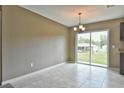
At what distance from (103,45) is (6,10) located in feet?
16.0

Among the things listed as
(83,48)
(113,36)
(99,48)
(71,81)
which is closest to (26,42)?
(71,81)

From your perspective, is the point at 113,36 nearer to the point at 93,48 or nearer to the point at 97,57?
the point at 93,48

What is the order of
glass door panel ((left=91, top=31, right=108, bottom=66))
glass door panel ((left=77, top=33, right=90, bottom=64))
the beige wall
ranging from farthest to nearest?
glass door panel ((left=77, top=33, right=90, bottom=64)) < glass door panel ((left=91, top=31, right=108, bottom=66)) < the beige wall

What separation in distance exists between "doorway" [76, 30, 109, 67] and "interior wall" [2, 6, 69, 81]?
1.82 metres

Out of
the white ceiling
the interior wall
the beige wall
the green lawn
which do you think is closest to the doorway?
the green lawn

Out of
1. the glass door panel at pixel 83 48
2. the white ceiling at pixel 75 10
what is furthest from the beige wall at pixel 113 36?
the glass door panel at pixel 83 48

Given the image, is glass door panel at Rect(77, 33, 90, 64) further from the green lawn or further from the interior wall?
the interior wall

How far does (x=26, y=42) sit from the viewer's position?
153 inches

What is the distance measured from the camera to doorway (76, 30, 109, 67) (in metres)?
5.61

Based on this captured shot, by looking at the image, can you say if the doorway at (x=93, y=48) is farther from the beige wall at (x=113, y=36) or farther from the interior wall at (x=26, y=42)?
the interior wall at (x=26, y=42)

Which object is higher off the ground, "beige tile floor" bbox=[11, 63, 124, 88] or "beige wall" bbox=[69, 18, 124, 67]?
"beige wall" bbox=[69, 18, 124, 67]

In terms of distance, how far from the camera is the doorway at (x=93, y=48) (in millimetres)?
5613

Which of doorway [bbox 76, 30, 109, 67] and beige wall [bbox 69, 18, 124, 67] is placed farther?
doorway [bbox 76, 30, 109, 67]

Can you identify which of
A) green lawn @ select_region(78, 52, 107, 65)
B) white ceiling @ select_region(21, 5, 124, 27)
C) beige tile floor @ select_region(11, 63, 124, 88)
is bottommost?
beige tile floor @ select_region(11, 63, 124, 88)
